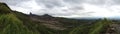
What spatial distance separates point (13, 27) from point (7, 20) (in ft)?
23.8

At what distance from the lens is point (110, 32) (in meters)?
101

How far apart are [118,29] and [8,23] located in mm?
58574

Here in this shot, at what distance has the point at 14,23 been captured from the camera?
12162 cm

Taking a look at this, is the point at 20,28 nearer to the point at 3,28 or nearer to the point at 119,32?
the point at 3,28

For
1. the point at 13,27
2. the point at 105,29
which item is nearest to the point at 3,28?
the point at 13,27

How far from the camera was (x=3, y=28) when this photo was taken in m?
117

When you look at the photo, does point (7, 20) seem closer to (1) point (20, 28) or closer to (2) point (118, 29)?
(1) point (20, 28)

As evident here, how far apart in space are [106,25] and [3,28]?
51.8 meters

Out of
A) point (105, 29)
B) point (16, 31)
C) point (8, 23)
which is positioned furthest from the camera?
point (8, 23)

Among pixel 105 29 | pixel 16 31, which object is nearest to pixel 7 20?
pixel 16 31

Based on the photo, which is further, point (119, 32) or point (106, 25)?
point (106, 25)

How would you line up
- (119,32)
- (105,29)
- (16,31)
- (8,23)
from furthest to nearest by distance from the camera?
(8,23) < (16,31) < (105,29) < (119,32)

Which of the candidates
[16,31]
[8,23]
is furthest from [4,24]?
[16,31]

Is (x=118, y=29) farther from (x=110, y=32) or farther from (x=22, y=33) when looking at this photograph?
(x=22, y=33)
